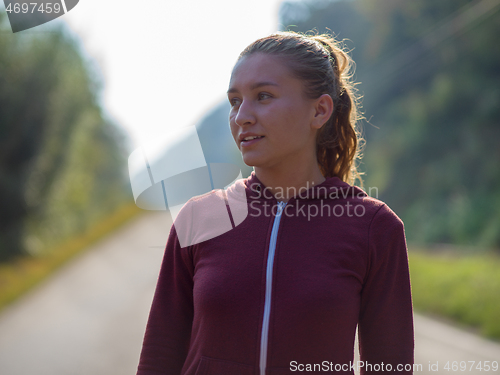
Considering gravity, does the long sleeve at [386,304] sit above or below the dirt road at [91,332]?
above

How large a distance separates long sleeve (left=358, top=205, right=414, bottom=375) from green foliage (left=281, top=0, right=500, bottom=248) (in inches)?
341

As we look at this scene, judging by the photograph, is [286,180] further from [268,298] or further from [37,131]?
[37,131]

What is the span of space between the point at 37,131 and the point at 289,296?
9346mm

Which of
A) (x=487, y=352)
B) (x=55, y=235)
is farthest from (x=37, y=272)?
(x=487, y=352)

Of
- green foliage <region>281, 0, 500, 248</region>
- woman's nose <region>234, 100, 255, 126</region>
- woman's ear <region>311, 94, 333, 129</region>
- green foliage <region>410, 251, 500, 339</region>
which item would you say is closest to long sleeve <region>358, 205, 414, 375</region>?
woman's ear <region>311, 94, 333, 129</region>

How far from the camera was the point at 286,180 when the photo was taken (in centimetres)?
166

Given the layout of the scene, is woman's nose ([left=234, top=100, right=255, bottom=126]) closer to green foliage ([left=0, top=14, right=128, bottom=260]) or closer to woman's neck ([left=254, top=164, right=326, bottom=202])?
woman's neck ([left=254, top=164, right=326, bottom=202])

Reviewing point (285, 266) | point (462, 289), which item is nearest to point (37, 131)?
point (462, 289)

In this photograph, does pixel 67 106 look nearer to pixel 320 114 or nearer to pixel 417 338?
pixel 417 338

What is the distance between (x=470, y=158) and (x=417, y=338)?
8430mm

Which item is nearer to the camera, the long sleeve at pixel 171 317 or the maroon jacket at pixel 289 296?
the maroon jacket at pixel 289 296

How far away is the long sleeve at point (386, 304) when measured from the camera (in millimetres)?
1432

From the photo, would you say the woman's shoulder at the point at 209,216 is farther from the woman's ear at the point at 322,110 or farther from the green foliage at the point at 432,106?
the green foliage at the point at 432,106

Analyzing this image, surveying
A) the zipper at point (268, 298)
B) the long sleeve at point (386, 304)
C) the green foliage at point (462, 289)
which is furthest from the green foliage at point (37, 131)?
the long sleeve at point (386, 304)
